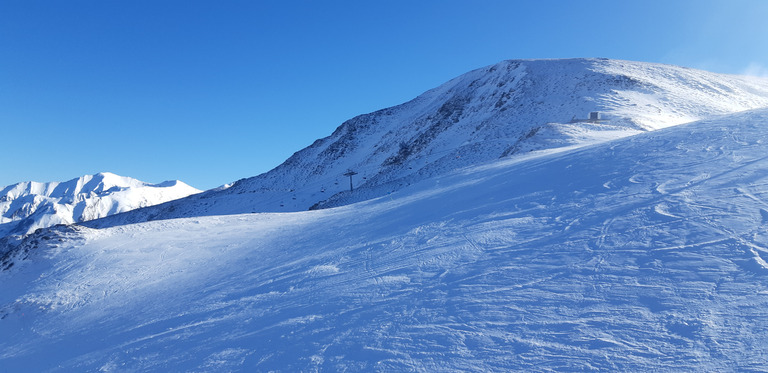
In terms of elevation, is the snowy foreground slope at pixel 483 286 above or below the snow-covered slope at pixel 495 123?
below

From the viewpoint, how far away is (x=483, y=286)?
5.36 m

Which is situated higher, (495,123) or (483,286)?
(495,123)

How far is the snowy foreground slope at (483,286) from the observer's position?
3.91 metres

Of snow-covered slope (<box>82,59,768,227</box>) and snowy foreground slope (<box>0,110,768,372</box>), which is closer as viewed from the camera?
snowy foreground slope (<box>0,110,768,372</box>)

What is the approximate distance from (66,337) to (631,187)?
11601mm

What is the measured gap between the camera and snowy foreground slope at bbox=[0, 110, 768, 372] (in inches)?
154

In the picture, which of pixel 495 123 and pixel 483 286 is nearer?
pixel 483 286

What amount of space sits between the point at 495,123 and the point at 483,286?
41.7m

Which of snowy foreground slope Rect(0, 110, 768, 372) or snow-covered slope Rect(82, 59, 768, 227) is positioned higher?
snow-covered slope Rect(82, 59, 768, 227)

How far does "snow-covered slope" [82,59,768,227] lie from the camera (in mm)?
30528

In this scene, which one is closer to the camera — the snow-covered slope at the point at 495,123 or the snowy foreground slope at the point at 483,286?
the snowy foreground slope at the point at 483,286

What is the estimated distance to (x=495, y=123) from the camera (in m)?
44.4

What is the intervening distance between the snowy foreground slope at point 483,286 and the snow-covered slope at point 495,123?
544 inches

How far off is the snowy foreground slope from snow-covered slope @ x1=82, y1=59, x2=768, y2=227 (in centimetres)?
1383
